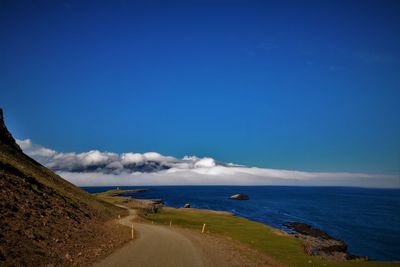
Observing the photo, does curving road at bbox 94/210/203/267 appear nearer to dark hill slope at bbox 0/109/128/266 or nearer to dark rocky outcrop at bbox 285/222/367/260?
dark hill slope at bbox 0/109/128/266

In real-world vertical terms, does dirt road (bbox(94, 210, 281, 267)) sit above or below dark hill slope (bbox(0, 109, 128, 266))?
below

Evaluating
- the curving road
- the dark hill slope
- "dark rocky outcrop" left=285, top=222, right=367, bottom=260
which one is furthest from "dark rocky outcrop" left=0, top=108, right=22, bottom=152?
"dark rocky outcrop" left=285, top=222, right=367, bottom=260

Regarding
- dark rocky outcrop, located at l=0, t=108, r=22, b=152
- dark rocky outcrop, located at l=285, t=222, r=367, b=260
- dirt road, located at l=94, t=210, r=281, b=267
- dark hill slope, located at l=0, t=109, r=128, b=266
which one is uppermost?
dark rocky outcrop, located at l=0, t=108, r=22, b=152

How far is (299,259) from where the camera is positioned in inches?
1362

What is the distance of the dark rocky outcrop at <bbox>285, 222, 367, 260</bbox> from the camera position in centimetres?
5363

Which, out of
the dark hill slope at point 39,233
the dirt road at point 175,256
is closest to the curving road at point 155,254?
the dirt road at point 175,256

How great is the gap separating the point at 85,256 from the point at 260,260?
15.7 metres

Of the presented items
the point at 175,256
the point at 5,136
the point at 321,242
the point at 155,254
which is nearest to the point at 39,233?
the point at 155,254

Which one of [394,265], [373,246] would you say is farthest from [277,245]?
[373,246]

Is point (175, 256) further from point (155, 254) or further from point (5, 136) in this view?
point (5, 136)

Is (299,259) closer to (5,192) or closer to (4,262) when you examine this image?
(4,262)

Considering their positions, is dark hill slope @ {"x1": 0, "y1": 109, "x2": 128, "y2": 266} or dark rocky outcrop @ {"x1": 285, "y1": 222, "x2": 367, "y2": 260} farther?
dark rocky outcrop @ {"x1": 285, "y1": 222, "x2": 367, "y2": 260}

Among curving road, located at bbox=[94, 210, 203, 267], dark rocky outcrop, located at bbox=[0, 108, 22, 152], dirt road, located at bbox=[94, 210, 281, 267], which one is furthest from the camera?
dark rocky outcrop, located at bbox=[0, 108, 22, 152]

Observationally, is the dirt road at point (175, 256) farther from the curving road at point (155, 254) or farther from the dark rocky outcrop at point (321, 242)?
the dark rocky outcrop at point (321, 242)
